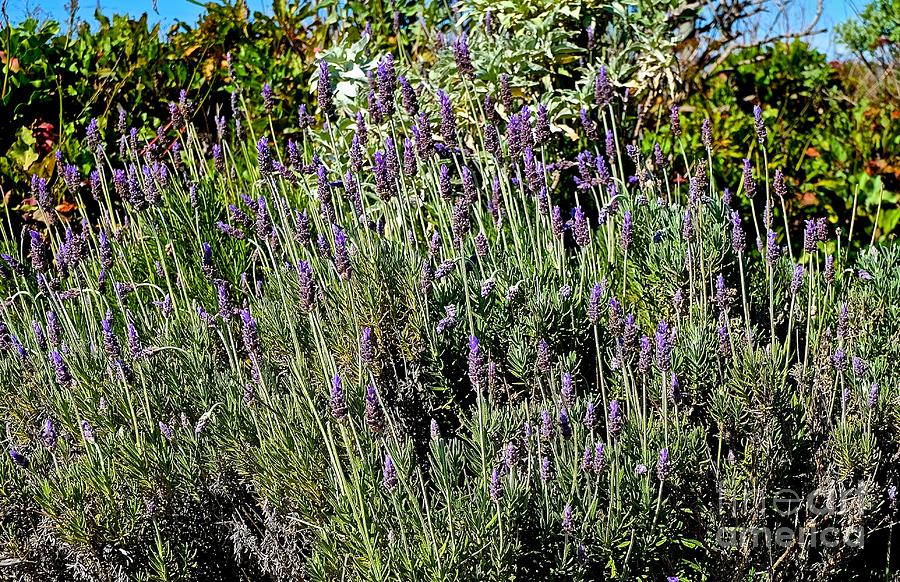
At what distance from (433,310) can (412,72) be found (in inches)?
67.3

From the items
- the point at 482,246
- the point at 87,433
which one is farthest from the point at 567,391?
the point at 87,433

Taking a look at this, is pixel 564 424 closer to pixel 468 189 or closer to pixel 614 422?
pixel 614 422

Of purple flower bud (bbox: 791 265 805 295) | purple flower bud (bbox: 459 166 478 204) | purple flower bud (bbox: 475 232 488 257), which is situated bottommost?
purple flower bud (bbox: 791 265 805 295)

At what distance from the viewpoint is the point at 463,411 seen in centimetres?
238

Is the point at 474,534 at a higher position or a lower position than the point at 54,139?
lower

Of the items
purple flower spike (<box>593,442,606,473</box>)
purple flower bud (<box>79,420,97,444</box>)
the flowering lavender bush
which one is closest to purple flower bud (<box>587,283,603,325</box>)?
the flowering lavender bush

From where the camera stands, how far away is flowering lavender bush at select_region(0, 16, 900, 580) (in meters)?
1.89

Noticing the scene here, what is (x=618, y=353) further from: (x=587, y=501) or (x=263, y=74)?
(x=263, y=74)

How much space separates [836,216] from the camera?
4.29 m

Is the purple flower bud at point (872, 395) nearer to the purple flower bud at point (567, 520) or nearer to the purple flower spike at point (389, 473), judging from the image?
the purple flower bud at point (567, 520)

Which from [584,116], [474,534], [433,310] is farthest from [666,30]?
[474,534]

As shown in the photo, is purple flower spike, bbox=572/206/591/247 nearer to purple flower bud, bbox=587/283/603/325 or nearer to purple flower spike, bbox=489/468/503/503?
purple flower bud, bbox=587/283/603/325

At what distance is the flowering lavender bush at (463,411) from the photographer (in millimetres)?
1890

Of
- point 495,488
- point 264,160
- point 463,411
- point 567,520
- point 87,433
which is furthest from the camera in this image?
point 264,160
